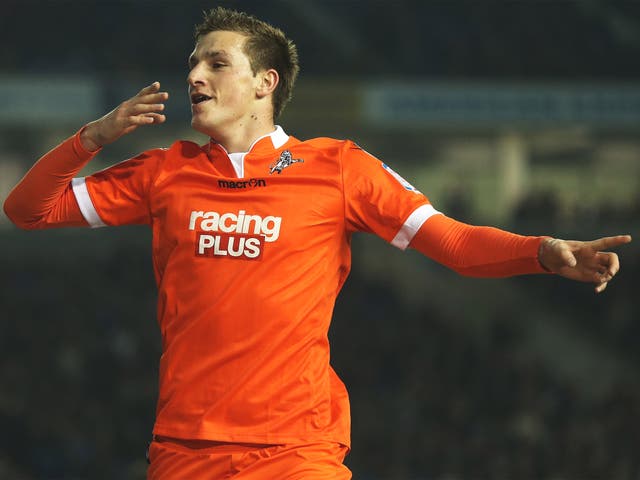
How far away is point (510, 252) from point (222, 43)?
1163 mm

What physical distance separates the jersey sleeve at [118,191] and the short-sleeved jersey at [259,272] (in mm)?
23

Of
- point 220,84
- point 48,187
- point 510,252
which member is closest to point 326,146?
point 220,84

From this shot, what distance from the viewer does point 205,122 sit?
138 inches

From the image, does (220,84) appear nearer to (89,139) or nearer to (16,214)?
(89,139)

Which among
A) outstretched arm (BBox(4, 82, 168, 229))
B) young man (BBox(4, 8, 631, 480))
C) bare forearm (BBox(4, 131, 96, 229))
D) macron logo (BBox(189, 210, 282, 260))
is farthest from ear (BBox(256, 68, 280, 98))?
bare forearm (BBox(4, 131, 96, 229))

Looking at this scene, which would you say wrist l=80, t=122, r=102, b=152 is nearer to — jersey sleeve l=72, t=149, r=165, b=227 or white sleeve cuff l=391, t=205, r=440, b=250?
jersey sleeve l=72, t=149, r=165, b=227

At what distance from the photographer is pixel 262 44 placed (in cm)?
367

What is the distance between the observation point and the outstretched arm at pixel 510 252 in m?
3.02

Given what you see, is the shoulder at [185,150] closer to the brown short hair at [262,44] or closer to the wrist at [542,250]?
the brown short hair at [262,44]

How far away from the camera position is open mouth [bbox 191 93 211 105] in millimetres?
3529

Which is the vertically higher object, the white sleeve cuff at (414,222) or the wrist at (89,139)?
the wrist at (89,139)

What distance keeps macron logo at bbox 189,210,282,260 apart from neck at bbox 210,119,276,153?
279 mm

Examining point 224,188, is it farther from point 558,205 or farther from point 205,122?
point 558,205

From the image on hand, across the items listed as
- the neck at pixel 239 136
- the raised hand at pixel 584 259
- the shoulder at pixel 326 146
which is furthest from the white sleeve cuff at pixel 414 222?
the neck at pixel 239 136
